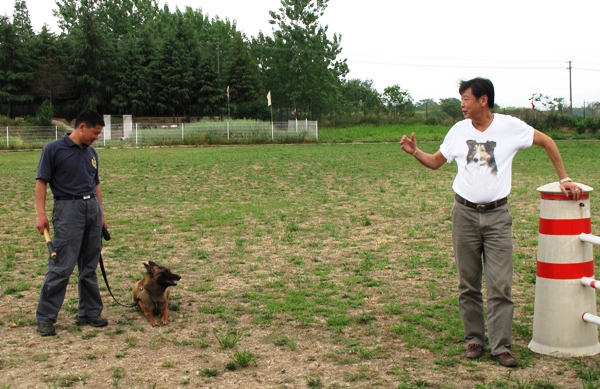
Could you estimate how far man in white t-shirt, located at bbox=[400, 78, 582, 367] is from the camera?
4.38 meters

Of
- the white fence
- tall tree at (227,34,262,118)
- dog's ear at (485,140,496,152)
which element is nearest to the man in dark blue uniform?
dog's ear at (485,140,496,152)

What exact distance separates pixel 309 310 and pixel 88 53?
53.7 m

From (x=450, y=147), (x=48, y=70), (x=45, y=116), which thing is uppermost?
(x=48, y=70)

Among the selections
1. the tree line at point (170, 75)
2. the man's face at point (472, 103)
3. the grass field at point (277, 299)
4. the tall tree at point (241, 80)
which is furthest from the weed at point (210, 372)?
the tall tree at point (241, 80)

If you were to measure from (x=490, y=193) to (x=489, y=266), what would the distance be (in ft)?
1.67

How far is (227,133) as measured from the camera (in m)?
34.9

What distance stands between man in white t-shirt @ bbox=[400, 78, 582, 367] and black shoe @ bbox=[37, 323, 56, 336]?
322 centimetres

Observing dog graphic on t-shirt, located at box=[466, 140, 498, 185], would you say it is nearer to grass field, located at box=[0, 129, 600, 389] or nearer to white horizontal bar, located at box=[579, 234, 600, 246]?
white horizontal bar, located at box=[579, 234, 600, 246]

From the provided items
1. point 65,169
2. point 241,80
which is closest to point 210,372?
point 65,169

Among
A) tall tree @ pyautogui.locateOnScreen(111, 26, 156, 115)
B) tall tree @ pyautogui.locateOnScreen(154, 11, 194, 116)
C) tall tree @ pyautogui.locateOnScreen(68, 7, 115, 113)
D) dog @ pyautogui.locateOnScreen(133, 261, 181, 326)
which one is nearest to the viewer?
dog @ pyautogui.locateOnScreen(133, 261, 181, 326)

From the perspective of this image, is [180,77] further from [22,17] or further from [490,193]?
[490,193]

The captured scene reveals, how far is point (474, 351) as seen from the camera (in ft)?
14.8

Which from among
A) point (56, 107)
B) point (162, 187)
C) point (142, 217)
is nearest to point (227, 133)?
point (162, 187)

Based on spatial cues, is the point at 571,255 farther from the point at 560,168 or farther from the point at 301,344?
the point at 301,344
